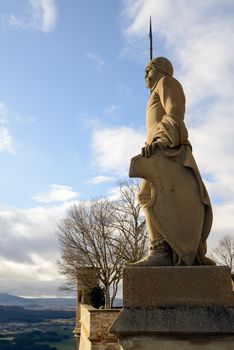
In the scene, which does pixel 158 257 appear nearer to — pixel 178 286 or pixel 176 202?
pixel 178 286

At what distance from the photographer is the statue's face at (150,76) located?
521 centimetres

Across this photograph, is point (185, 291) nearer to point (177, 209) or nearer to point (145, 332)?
point (145, 332)

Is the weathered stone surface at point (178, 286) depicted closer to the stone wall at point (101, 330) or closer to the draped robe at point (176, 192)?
Answer: the draped robe at point (176, 192)

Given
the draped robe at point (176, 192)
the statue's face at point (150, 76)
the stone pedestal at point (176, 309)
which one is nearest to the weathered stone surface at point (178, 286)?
the stone pedestal at point (176, 309)

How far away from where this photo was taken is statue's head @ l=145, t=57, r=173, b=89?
5188 mm

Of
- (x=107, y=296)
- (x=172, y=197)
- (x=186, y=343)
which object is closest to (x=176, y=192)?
(x=172, y=197)

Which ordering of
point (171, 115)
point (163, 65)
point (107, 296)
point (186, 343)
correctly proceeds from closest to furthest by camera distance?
point (186, 343) → point (171, 115) → point (163, 65) → point (107, 296)

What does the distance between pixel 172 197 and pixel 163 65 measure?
1798mm

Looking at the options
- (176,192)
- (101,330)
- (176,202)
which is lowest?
(101,330)

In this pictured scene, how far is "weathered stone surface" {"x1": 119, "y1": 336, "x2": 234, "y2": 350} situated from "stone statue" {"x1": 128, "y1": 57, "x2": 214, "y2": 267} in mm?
686

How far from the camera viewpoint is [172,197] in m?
4.27

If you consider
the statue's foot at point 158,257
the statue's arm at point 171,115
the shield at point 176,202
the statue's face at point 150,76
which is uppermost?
the statue's face at point 150,76

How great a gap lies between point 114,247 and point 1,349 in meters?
9.51

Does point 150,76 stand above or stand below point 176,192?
above
